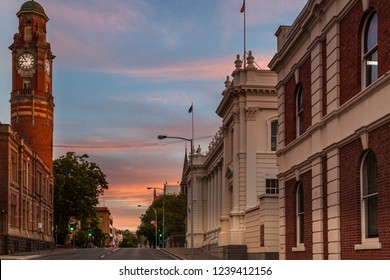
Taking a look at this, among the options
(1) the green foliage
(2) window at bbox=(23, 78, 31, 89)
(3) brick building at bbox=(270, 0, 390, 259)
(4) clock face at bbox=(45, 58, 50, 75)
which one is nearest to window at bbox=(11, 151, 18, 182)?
(2) window at bbox=(23, 78, 31, 89)

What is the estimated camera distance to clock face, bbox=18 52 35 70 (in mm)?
84331

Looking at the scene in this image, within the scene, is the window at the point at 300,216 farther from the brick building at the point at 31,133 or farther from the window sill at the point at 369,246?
the brick building at the point at 31,133

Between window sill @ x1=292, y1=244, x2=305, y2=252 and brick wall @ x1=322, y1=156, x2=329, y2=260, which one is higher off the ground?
brick wall @ x1=322, y1=156, x2=329, y2=260

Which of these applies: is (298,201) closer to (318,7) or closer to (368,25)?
(318,7)

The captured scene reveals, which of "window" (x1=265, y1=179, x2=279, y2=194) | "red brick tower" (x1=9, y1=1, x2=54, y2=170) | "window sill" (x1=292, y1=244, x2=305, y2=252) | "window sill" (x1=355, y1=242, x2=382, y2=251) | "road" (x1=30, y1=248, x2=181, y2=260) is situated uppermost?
"red brick tower" (x1=9, y1=1, x2=54, y2=170)

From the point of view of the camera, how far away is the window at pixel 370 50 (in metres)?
18.7

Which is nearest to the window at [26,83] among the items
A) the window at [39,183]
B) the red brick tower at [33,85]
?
the red brick tower at [33,85]

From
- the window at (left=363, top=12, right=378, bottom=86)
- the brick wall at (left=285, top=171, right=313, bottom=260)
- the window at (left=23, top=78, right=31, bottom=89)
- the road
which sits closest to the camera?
the window at (left=363, top=12, right=378, bottom=86)

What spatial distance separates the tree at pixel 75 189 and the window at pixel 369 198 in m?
81.3

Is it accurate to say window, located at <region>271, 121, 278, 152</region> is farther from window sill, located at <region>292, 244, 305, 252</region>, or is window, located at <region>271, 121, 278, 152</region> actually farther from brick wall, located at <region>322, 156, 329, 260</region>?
brick wall, located at <region>322, 156, 329, 260</region>

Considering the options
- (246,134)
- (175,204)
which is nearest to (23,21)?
(246,134)

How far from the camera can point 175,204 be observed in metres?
140

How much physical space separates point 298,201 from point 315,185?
3.73 metres

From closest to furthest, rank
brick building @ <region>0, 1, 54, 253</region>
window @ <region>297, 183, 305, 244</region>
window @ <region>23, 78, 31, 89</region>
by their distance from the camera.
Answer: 1. window @ <region>297, 183, 305, 244</region>
2. brick building @ <region>0, 1, 54, 253</region>
3. window @ <region>23, 78, 31, 89</region>
